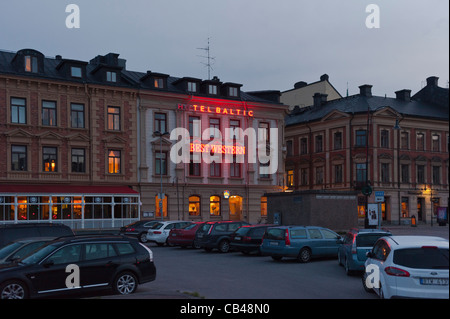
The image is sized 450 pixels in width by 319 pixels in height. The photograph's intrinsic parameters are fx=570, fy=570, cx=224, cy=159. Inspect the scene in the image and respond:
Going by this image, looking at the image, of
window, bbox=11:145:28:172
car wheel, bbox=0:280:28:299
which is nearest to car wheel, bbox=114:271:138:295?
car wheel, bbox=0:280:28:299

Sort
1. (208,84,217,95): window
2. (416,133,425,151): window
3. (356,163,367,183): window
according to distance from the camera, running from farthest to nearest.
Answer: (416,133,425,151): window, (356,163,367,183): window, (208,84,217,95): window

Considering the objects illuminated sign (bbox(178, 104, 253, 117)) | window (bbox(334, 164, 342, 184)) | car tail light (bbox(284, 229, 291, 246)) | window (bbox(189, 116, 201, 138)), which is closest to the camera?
car tail light (bbox(284, 229, 291, 246))

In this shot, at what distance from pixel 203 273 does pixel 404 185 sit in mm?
46172

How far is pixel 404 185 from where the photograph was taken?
59.9 m

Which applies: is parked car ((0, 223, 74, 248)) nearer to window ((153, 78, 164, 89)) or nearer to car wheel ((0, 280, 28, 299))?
car wheel ((0, 280, 28, 299))

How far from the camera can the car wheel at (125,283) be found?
13414 mm

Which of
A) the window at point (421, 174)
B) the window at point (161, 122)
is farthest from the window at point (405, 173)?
the window at point (161, 122)

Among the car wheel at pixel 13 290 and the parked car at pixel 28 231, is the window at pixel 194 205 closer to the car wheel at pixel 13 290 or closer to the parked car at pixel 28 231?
the parked car at pixel 28 231

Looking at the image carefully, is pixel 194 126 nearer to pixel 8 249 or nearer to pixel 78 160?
pixel 78 160

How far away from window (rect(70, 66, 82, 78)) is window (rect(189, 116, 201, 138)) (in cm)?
1003

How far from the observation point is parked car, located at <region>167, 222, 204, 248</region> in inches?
1139

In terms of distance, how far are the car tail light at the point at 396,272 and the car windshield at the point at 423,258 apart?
132 millimetres

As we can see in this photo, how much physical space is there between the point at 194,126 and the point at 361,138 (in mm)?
19196
